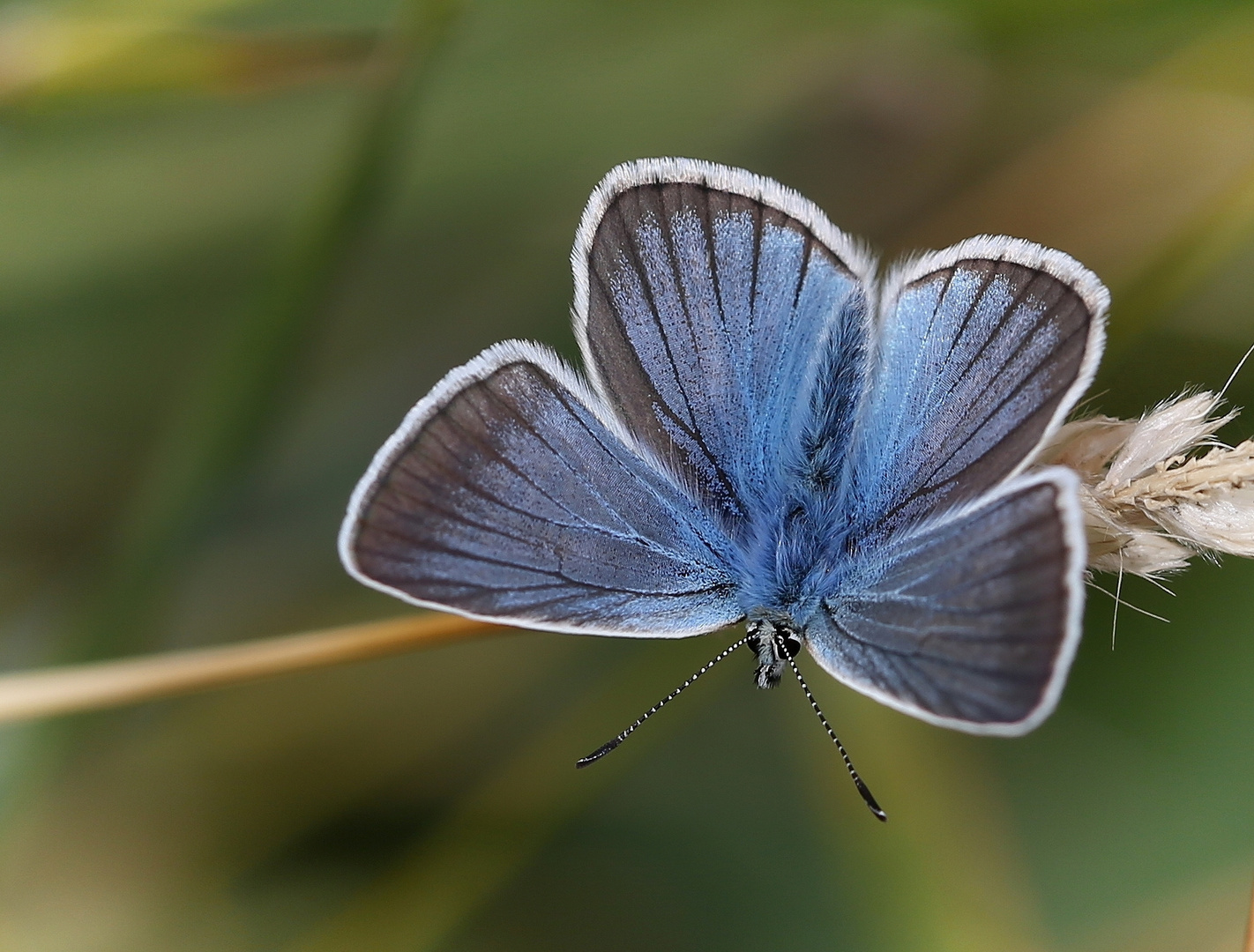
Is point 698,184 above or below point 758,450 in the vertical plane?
above

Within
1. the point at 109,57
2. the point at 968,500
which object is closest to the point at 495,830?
the point at 968,500

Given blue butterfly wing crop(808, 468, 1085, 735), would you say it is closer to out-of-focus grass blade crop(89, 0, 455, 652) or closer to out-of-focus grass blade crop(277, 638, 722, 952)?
out-of-focus grass blade crop(277, 638, 722, 952)

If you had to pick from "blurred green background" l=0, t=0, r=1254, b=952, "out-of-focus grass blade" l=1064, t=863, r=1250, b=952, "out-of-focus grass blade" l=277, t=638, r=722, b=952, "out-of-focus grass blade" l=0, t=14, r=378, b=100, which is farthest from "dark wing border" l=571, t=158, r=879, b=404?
"out-of-focus grass blade" l=1064, t=863, r=1250, b=952

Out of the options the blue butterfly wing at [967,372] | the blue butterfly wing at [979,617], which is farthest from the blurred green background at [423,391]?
the blue butterfly wing at [979,617]

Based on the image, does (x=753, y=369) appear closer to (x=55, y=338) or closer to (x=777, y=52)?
(x=777, y=52)

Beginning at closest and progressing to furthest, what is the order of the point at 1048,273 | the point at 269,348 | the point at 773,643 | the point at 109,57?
the point at 1048,273 < the point at 773,643 < the point at 109,57 < the point at 269,348

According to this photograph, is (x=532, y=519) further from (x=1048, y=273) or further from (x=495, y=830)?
(x=495, y=830)
